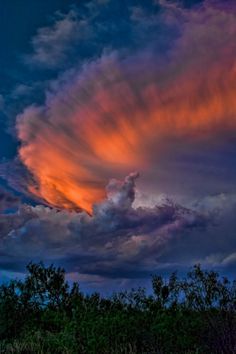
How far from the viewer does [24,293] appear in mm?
35688

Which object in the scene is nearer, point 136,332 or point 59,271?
point 136,332

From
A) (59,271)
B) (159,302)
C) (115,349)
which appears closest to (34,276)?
(59,271)

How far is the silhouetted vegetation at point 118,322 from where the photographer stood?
22906 mm

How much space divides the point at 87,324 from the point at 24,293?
1104cm

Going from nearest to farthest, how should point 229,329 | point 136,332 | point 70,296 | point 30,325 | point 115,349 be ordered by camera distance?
1. point 229,329
2. point 115,349
3. point 136,332
4. point 30,325
5. point 70,296

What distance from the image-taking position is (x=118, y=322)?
26078 millimetres

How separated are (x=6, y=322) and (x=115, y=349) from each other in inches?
409

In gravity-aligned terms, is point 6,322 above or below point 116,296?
below

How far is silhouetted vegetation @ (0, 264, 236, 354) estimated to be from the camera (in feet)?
75.2

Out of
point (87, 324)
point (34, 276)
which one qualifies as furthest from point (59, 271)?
point (87, 324)

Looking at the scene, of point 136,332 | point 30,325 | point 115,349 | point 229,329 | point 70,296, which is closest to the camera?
point 229,329

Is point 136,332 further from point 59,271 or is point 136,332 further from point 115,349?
point 59,271

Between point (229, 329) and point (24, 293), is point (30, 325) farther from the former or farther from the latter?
point (229, 329)

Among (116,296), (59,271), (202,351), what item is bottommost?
(202,351)
